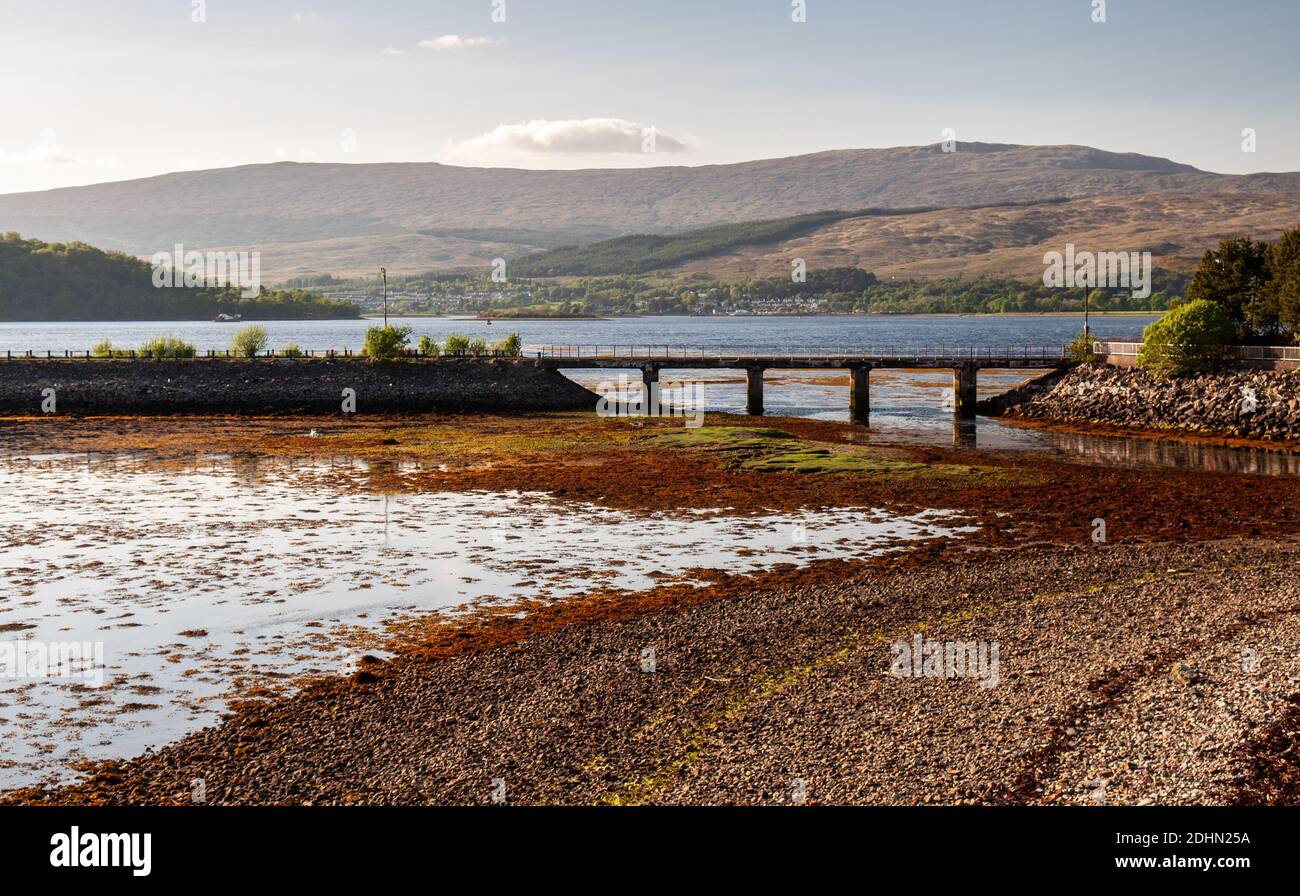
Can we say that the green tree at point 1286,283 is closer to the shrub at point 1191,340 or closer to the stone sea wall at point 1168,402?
the shrub at point 1191,340

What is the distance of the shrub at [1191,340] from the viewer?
263 feet

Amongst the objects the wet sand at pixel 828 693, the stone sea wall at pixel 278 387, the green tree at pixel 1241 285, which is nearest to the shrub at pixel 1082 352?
the green tree at pixel 1241 285

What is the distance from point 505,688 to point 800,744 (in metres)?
7.16

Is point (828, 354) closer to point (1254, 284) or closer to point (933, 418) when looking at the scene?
point (933, 418)

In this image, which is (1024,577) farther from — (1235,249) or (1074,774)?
(1235,249)

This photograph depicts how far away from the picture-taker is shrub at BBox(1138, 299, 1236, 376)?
80.2 meters

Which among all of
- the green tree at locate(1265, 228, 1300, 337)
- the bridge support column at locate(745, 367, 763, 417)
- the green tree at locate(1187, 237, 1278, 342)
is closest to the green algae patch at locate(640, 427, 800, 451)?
the bridge support column at locate(745, 367, 763, 417)

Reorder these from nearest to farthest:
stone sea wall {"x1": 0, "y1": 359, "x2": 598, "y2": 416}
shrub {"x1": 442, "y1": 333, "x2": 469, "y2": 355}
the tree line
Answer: the tree line, stone sea wall {"x1": 0, "y1": 359, "x2": 598, "y2": 416}, shrub {"x1": 442, "y1": 333, "x2": 469, "y2": 355}

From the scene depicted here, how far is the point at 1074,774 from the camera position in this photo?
727 inches

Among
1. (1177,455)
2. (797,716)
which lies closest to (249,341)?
(1177,455)

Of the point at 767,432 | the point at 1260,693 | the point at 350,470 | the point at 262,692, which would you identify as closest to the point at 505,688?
the point at 262,692

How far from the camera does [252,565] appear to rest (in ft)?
121

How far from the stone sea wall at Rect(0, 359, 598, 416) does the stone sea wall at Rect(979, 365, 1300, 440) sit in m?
37.6

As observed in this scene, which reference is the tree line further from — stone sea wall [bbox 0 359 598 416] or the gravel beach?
the gravel beach
